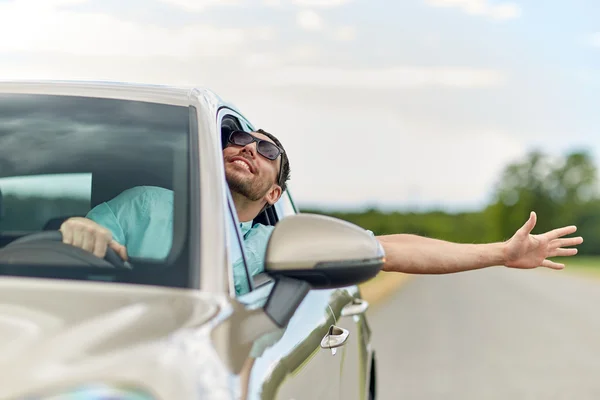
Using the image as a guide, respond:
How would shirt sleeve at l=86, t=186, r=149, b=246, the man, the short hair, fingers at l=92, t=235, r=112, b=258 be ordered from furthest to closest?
1. the short hair
2. shirt sleeve at l=86, t=186, r=149, b=246
3. the man
4. fingers at l=92, t=235, r=112, b=258

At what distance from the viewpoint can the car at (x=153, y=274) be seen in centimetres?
199

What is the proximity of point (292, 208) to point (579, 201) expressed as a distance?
14453 centimetres

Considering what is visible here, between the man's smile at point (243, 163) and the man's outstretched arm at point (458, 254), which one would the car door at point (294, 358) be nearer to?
the man's outstretched arm at point (458, 254)

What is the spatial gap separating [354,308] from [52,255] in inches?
85.1

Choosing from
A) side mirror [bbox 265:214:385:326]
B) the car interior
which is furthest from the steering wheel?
side mirror [bbox 265:214:385:326]

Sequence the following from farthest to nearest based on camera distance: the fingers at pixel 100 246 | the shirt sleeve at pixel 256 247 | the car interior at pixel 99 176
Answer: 1. the shirt sleeve at pixel 256 247
2. the fingers at pixel 100 246
3. the car interior at pixel 99 176

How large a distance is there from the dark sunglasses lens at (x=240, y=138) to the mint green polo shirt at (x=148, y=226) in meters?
0.30

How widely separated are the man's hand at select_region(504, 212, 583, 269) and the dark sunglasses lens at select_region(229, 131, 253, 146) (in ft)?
3.49

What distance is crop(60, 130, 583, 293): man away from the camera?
296cm

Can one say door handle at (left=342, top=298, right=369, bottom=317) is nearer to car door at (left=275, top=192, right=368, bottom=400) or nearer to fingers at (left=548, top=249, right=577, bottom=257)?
car door at (left=275, top=192, right=368, bottom=400)

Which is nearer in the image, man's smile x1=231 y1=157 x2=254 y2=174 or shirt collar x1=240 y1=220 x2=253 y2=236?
man's smile x1=231 y1=157 x2=254 y2=174

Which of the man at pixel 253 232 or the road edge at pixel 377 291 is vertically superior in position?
the man at pixel 253 232

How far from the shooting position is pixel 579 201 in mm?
145250

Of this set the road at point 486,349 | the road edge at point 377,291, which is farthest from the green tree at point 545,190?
the road at point 486,349
